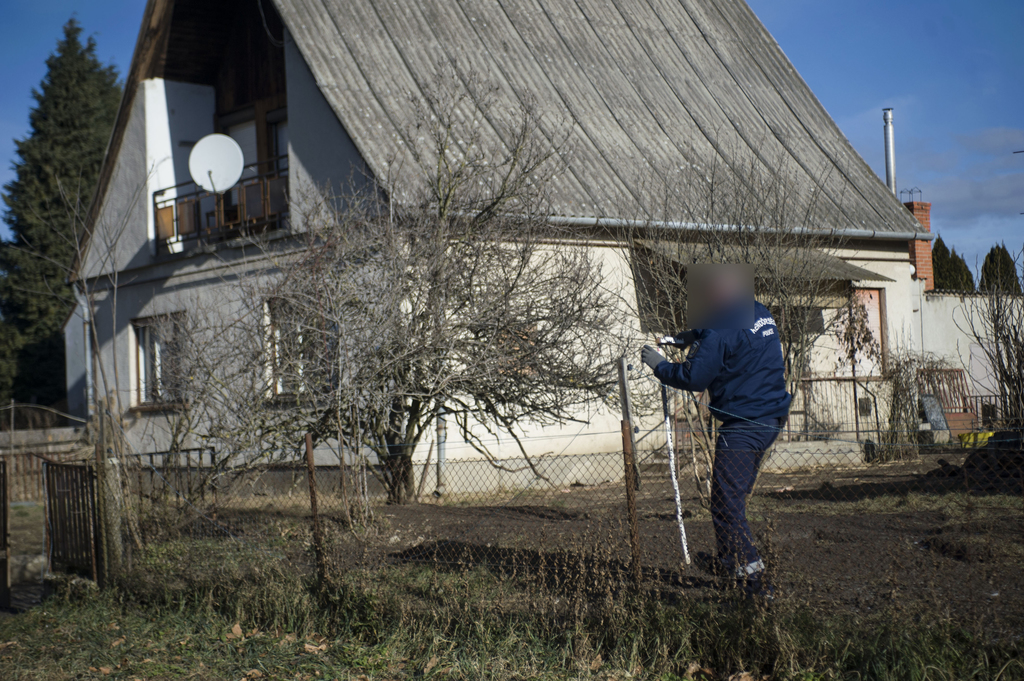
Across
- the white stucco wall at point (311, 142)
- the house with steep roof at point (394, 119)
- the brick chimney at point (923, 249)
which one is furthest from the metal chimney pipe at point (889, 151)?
the white stucco wall at point (311, 142)

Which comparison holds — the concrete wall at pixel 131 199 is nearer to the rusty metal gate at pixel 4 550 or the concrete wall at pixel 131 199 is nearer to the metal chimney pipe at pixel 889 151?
the rusty metal gate at pixel 4 550

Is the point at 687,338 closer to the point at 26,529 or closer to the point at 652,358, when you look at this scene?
the point at 652,358

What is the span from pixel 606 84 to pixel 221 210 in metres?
6.41

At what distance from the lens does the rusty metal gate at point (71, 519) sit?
6859 millimetres

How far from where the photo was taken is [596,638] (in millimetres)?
4562

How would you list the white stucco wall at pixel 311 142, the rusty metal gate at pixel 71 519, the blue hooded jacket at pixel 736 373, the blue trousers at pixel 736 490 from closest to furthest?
the blue trousers at pixel 736 490, the blue hooded jacket at pixel 736 373, the rusty metal gate at pixel 71 519, the white stucco wall at pixel 311 142

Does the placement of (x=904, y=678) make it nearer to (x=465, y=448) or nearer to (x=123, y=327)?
(x=465, y=448)

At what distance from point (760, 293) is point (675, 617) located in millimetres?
5069

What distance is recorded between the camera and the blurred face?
5184 mm

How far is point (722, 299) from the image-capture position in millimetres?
5301

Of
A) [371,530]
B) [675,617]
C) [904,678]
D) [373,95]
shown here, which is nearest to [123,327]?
[373,95]

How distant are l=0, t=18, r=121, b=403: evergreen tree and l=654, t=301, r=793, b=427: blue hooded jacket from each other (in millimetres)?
22506

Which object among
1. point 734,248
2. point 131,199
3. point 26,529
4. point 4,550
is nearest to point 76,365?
point 131,199

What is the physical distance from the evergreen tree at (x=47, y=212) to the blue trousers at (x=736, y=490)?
2271cm
